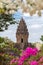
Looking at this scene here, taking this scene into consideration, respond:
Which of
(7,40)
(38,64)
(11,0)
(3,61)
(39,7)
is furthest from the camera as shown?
(7,40)

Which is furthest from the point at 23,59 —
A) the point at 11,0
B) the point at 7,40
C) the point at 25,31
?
the point at 25,31

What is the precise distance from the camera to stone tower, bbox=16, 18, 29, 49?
16131mm

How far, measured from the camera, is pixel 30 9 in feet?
3.73

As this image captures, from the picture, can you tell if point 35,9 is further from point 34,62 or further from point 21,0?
point 34,62

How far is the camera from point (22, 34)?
669 inches

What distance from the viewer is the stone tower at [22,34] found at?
16.1m

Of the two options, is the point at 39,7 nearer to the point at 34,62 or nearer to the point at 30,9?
the point at 30,9

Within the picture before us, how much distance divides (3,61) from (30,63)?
5.23 meters

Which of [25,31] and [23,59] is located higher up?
[23,59]

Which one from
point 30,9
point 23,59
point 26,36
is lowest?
point 26,36

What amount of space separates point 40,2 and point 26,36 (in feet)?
52.2

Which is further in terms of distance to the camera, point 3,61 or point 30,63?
point 3,61

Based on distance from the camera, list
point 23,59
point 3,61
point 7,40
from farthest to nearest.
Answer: point 7,40 → point 3,61 → point 23,59

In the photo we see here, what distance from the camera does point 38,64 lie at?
234cm
